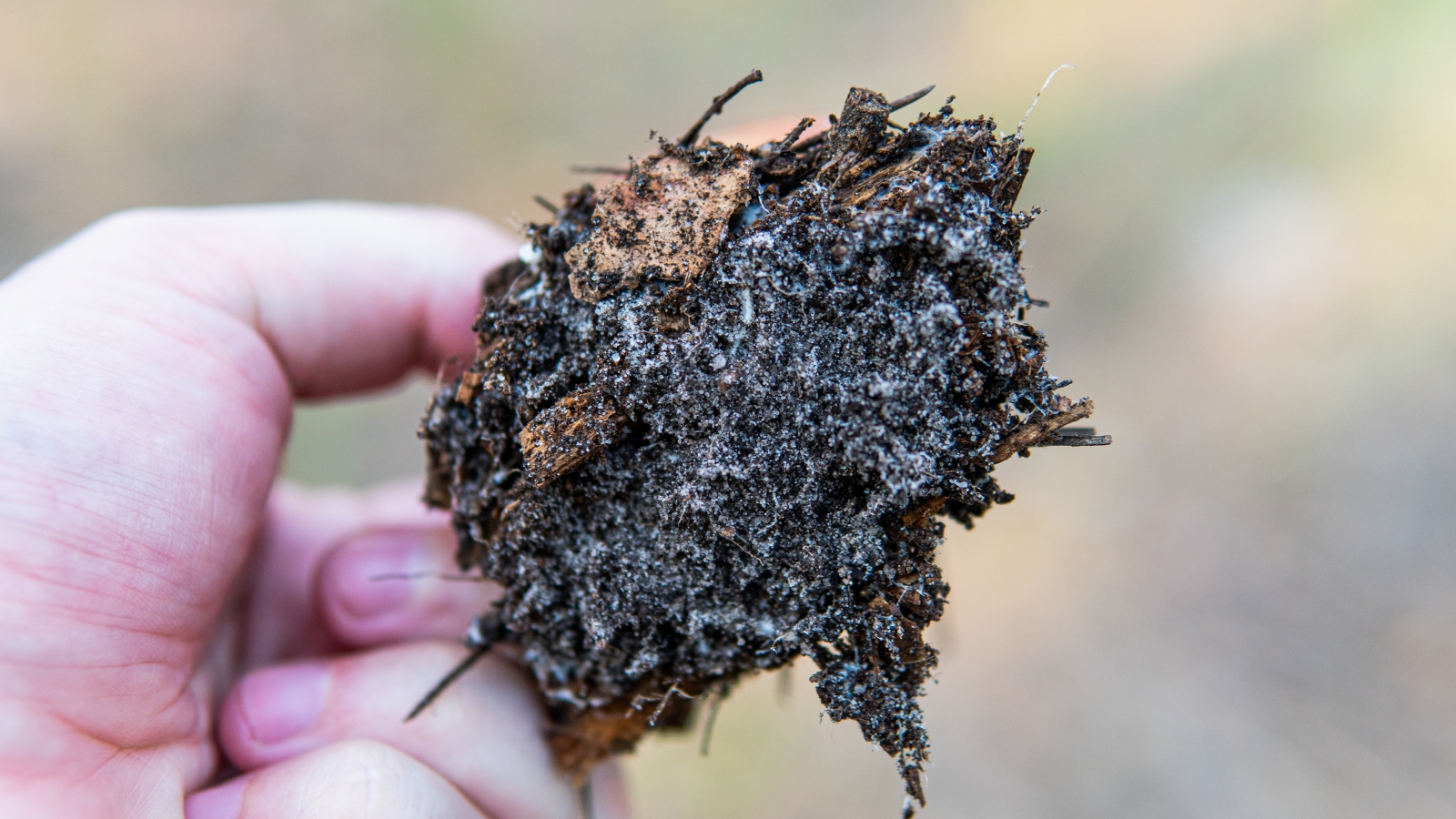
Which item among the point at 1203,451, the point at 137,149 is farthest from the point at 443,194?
the point at 1203,451

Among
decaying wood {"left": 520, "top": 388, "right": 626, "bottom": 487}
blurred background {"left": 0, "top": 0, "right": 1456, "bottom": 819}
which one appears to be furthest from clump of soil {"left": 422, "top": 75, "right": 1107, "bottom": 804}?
blurred background {"left": 0, "top": 0, "right": 1456, "bottom": 819}

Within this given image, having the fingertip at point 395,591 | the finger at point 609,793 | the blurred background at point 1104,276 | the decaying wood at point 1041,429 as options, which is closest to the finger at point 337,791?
the fingertip at point 395,591

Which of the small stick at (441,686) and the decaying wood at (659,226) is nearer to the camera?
the decaying wood at (659,226)

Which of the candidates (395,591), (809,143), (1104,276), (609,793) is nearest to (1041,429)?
(809,143)

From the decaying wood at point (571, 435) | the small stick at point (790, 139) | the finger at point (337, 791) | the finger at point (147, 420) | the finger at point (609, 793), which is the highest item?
the small stick at point (790, 139)

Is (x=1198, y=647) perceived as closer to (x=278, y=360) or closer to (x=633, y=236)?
(x=633, y=236)

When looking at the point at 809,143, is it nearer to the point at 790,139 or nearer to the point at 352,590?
the point at 790,139

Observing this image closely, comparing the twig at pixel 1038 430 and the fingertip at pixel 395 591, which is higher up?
the twig at pixel 1038 430

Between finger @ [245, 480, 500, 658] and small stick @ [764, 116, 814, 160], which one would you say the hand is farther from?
small stick @ [764, 116, 814, 160]

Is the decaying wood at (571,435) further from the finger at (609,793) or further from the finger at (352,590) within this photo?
the finger at (609,793)
